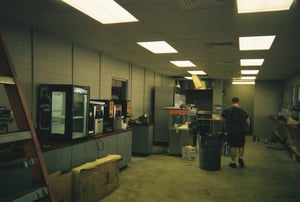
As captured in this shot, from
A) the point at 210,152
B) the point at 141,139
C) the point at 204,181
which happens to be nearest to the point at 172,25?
the point at 204,181

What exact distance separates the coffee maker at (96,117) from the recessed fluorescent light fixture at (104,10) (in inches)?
60.0

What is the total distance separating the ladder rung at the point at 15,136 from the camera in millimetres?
1477

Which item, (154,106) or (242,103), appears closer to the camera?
(154,106)

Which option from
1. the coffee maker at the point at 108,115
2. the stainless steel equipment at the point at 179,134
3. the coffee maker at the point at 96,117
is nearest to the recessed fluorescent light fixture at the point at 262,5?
the coffee maker at the point at 96,117

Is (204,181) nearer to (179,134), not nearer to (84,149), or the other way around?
(179,134)

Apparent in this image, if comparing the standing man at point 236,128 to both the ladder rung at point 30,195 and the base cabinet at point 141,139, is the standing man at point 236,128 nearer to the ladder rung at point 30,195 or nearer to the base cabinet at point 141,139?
the base cabinet at point 141,139

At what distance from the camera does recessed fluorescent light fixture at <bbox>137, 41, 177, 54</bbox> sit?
14.1 feet

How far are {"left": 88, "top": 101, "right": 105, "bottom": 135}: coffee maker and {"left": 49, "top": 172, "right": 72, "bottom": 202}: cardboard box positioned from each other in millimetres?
1023

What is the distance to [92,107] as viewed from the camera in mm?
4090

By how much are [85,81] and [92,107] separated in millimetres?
882

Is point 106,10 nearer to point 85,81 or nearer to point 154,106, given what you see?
point 85,81

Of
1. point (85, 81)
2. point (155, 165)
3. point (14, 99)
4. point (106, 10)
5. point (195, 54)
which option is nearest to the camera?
point (14, 99)

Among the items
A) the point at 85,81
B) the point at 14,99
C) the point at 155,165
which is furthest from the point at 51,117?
the point at 155,165

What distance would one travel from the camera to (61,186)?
3.01 metres
